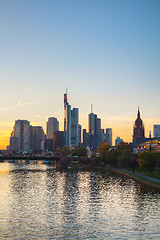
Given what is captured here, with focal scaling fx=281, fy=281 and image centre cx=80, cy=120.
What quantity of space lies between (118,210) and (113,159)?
139 m

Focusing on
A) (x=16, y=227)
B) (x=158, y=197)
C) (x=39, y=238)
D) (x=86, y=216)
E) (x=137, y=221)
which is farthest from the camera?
(x=158, y=197)

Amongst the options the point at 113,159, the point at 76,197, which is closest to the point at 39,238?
the point at 76,197

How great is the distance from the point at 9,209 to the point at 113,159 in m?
143

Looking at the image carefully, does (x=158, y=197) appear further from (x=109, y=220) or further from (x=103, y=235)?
(x=103, y=235)

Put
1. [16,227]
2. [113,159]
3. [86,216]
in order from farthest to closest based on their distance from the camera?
[113,159] < [86,216] < [16,227]

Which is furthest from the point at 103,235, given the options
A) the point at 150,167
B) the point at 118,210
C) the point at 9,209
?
the point at 150,167

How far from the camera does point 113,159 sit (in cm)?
19275

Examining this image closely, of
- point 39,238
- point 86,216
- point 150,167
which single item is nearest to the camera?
point 39,238

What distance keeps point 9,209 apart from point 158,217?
91.8 ft

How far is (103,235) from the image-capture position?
38375mm

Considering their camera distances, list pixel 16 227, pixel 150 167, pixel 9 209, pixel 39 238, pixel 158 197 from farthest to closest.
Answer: pixel 150 167
pixel 158 197
pixel 9 209
pixel 16 227
pixel 39 238

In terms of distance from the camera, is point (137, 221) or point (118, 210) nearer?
point (137, 221)

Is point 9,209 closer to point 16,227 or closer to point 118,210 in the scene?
point 16,227

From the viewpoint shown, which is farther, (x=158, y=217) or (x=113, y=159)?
(x=113, y=159)
